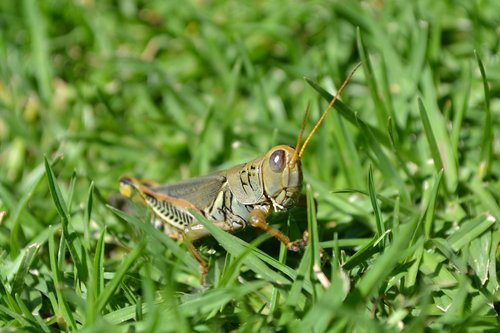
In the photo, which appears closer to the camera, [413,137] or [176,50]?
[413,137]

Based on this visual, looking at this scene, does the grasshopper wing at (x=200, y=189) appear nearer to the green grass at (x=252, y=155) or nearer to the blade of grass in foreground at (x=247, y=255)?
the green grass at (x=252, y=155)

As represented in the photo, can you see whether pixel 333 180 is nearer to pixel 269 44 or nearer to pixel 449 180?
pixel 449 180

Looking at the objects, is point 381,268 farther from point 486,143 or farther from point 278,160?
point 486,143

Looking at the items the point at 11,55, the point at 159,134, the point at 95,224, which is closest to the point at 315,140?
the point at 159,134

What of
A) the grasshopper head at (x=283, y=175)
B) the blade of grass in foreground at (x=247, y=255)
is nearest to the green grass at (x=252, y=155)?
the blade of grass in foreground at (x=247, y=255)

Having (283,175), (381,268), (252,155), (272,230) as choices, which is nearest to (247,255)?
(272,230)

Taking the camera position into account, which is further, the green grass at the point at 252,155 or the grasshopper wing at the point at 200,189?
the grasshopper wing at the point at 200,189

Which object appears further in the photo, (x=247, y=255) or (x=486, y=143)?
(x=486, y=143)
